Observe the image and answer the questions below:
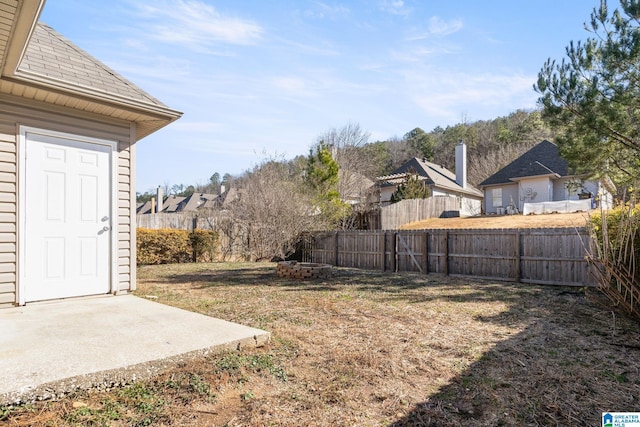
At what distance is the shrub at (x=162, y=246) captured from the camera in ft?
40.2

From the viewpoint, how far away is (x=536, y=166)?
2234 centimetres

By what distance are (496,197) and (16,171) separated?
982 inches

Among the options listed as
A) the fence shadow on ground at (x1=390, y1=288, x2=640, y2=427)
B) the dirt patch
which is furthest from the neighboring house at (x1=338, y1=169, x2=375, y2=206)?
the fence shadow on ground at (x1=390, y1=288, x2=640, y2=427)

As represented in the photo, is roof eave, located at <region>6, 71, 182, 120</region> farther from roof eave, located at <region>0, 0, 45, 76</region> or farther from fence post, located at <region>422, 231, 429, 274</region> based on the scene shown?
fence post, located at <region>422, 231, 429, 274</region>

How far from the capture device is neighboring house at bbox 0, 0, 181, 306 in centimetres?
458

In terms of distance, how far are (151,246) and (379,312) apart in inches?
375

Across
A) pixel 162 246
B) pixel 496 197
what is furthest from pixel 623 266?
pixel 496 197

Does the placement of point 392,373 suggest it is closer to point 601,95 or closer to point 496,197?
point 601,95

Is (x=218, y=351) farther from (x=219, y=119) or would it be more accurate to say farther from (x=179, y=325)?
(x=219, y=119)

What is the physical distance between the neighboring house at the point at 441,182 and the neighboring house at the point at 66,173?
20466 mm

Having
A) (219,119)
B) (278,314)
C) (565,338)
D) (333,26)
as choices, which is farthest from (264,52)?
(565,338)

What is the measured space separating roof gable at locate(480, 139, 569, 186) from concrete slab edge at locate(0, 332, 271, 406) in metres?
23.5

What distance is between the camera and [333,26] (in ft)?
28.1

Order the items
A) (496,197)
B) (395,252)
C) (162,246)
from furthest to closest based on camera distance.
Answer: (496,197), (162,246), (395,252)
